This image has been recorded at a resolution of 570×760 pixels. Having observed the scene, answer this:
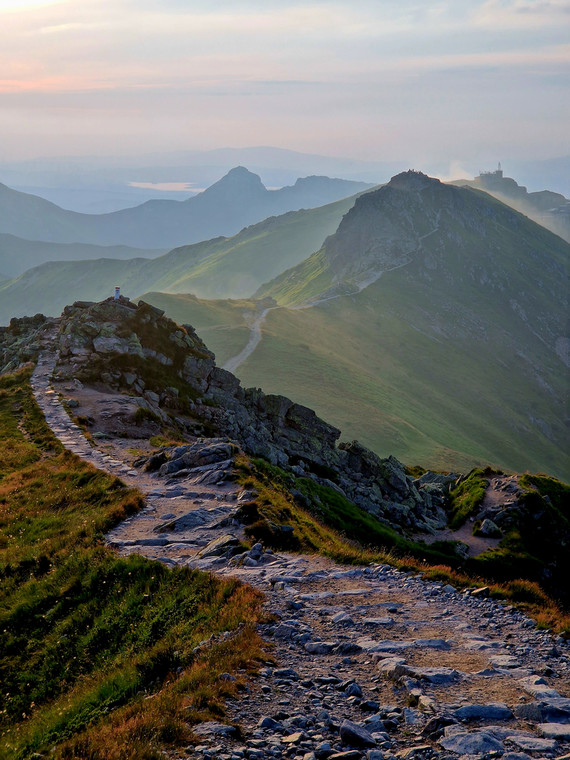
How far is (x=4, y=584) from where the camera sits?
21969 mm

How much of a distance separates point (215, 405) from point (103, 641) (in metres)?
42.1

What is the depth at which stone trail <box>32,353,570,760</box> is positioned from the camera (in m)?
10.7

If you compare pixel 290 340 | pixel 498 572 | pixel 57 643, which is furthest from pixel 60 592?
pixel 290 340

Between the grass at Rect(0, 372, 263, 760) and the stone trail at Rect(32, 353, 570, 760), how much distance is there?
83 centimetres

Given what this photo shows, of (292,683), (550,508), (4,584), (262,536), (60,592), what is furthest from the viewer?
(550,508)

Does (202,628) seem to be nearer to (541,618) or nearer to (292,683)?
(292,683)

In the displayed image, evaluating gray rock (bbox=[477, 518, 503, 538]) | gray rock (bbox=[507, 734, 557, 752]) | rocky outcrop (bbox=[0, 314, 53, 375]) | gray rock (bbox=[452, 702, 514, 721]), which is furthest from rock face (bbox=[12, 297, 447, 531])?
gray rock (bbox=[507, 734, 557, 752])

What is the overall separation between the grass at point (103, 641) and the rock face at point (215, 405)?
1103 inches

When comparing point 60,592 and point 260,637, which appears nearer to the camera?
point 260,637

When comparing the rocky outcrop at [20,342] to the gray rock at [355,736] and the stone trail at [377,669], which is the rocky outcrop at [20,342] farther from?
the gray rock at [355,736]

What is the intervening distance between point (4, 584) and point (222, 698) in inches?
529

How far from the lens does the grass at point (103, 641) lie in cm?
1155

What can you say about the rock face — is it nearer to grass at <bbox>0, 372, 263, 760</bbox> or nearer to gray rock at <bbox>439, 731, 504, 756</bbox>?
grass at <bbox>0, 372, 263, 760</bbox>

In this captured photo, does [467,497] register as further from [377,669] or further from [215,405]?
[377,669]
